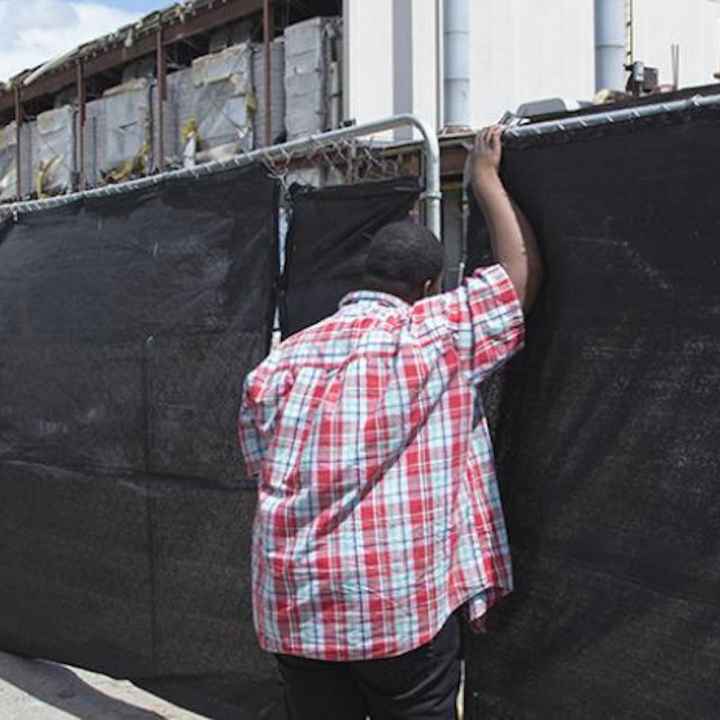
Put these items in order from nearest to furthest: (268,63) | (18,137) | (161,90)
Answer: (268,63), (161,90), (18,137)

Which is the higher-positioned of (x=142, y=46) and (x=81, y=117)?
(x=142, y=46)

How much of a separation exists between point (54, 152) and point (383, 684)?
17590 mm

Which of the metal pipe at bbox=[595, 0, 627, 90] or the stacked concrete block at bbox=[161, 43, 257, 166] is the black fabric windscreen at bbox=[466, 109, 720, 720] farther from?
the metal pipe at bbox=[595, 0, 627, 90]

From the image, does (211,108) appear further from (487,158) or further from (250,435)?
(250,435)

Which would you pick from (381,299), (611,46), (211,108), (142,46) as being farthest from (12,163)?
(381,299)

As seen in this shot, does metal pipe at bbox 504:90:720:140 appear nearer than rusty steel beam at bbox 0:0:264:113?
Yes

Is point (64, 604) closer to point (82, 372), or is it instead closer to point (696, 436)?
point (82, 372)

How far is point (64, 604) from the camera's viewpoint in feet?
15.8

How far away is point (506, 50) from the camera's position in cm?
1587

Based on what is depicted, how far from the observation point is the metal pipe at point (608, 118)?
2602 millimetres

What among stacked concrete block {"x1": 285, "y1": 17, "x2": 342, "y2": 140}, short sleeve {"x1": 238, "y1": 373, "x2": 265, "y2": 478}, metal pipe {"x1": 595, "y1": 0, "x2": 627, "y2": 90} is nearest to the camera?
short sleeve {"x1": 238, "y1": 373, "x2": 265, "y2": 478}

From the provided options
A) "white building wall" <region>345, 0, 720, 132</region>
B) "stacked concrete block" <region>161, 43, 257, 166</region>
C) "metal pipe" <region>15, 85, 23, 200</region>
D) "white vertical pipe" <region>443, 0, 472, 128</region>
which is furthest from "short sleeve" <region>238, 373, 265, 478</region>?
"metal pipe" <region>15, 85, 23, 200</region>

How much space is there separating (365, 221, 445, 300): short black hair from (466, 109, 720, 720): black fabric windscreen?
1.14 ft

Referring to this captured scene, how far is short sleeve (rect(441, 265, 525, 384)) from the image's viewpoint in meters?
2.65
